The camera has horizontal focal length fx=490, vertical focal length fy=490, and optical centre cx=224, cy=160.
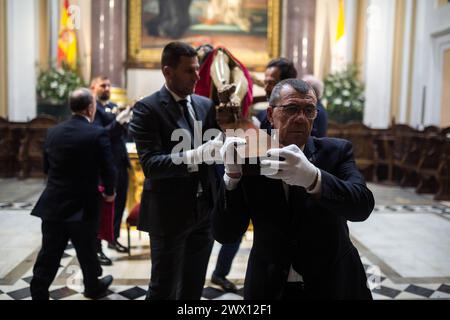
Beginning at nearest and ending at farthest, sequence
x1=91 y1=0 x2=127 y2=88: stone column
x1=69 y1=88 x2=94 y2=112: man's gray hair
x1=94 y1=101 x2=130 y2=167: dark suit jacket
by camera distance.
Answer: x1=69 y1=88 x2=94 y2=112: man's gray hair < x1=94 y1=101 x2=130 y2=167: dark suit jacket < x1=91 y1=0 x2=127 y2=88: stone column

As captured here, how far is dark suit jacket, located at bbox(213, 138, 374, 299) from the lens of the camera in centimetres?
177

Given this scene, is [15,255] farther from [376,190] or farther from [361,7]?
[361,7]

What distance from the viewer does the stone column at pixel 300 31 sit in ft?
38.0

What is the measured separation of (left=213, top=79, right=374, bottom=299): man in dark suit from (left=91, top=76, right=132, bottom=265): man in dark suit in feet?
9.03

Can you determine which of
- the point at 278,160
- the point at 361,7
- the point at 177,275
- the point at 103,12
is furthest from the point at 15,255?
the point at 361,7

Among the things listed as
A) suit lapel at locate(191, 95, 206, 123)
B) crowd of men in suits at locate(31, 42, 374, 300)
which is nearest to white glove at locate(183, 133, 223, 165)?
crowd of men in suits at locate(31, 42, 374, 300)

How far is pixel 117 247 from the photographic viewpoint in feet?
16.4

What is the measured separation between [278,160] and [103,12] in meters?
10.7

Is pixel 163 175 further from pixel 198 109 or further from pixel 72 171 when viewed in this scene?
pixel 72 171

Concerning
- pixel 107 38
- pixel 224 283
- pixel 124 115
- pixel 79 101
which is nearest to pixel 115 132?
pixel 124 115

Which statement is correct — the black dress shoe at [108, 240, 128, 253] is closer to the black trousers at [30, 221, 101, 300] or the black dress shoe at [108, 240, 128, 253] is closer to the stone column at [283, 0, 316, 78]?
the black trousers at [30, 221, 101, 300]

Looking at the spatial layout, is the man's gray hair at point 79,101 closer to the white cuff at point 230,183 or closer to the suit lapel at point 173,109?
the suit lapel at point 173,109
